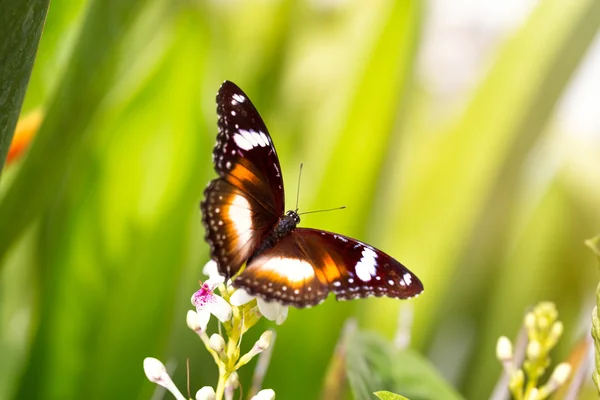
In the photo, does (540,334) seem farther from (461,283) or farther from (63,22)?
(461,283)

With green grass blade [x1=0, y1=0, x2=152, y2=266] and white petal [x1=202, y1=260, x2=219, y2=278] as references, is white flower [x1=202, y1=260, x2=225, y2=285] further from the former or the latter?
green grass blade [x1=0, y1=0, x2=152, y2=266]

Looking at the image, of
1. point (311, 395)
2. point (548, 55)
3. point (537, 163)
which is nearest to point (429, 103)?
point (537, 163)

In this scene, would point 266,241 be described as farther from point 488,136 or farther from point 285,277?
point 488,136

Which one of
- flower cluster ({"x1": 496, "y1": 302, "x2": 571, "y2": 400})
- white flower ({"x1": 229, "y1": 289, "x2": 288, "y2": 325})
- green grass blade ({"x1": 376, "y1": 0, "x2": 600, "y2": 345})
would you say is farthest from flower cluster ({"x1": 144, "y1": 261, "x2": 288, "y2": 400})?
green grass blade ({"x1": 376, "y1": 0, "x2": 600, "y2": 345})

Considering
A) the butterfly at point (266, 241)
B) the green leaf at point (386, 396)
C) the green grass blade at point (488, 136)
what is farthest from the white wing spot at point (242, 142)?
the green grass blade at point (488, 136)

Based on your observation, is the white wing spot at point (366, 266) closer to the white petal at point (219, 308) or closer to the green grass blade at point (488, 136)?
the white petal at point (219, 308)

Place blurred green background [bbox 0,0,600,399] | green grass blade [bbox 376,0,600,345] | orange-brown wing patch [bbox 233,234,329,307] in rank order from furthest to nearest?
green grass blade [bbox 376,0,600,345] → blurred green background [bbox 0,0,600,399] → orange-brown wing patch [bbox 233,234,329,307]

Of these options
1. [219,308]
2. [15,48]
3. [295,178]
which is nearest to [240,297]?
[219,308]
